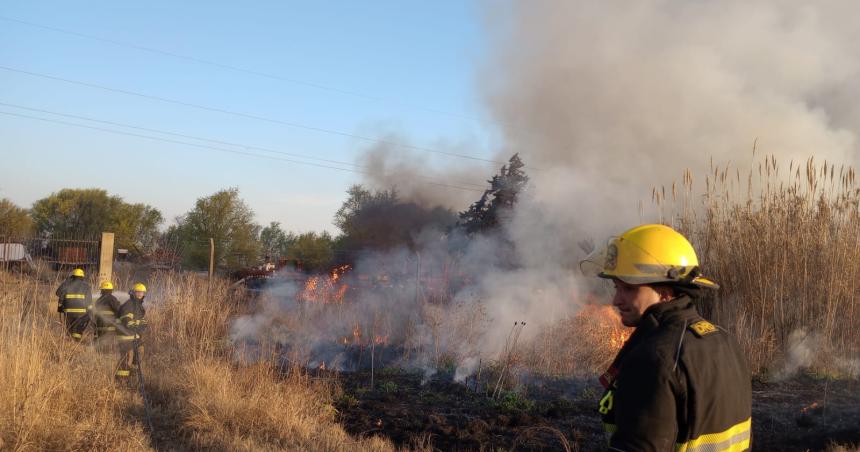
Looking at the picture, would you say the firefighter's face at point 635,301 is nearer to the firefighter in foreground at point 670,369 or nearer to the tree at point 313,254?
the firefighter in foreground at point 670,369

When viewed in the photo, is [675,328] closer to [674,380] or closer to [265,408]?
[674,380]

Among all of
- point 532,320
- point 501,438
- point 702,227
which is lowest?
point 501,438

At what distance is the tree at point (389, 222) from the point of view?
90.4 ft

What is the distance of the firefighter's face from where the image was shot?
7.73ft

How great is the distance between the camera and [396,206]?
29094 mm

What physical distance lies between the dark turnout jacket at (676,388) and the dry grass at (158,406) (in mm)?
4224

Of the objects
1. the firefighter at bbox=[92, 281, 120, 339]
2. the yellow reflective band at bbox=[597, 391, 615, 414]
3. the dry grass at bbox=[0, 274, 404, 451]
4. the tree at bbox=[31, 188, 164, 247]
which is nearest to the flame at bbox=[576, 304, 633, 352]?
the dry grass at bbox=[0, 274, 404, 451]

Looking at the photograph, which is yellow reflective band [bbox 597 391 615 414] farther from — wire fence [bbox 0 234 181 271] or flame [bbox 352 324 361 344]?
wire fence [bbox 0 234 181 271]

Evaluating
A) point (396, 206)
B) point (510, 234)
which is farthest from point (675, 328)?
point (396, 206)

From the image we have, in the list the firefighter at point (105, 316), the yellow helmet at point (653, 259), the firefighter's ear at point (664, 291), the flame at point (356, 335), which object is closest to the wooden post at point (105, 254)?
the firefighter at point (105, 316)

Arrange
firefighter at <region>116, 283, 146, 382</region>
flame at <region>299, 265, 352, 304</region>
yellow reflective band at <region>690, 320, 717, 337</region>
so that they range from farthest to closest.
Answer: flame at <region>299, 265, 352, 304</region>
firefighter at <region>116, 283, 146, 382</region>
yellow reflective band at <region>690, 320, 717, 337</region>

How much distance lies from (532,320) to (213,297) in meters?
6.05

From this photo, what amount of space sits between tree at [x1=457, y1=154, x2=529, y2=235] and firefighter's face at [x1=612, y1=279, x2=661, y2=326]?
18.7 meters

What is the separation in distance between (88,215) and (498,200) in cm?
2611
